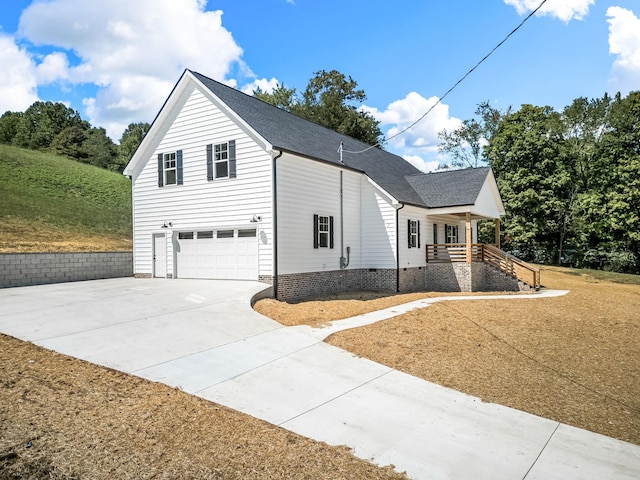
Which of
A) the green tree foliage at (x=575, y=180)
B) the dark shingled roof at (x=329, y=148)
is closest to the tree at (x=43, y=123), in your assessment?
the dark shingled roof at (x=329, y=148)

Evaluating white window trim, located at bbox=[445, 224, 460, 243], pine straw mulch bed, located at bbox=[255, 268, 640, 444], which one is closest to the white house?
white window trim, located at bbox=[445, 224, 460, 243]

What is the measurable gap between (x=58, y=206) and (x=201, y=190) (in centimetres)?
1899

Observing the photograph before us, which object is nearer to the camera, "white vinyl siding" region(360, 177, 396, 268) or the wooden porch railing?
"white vinyl siding" region(360, 177, 396, 268)

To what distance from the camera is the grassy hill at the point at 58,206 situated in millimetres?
23906

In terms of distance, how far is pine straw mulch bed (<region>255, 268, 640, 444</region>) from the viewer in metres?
6.77

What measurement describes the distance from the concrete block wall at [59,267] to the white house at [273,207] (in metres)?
0.91

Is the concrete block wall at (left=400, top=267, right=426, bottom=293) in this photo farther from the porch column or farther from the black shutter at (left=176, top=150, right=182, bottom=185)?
the black shutter at (left=176, top=150, right=182, bottom=185)

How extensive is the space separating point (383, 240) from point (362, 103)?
30.2 meters

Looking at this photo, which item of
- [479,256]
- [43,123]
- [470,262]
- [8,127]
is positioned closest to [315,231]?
[470,262]

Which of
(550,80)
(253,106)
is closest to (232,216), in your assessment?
(253,106)

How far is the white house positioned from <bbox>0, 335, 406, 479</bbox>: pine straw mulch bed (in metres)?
9.44

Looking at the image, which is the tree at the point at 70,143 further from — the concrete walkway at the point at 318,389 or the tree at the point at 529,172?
the concrete walkway at the point at 318,389

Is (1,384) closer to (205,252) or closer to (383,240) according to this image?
(205,252)

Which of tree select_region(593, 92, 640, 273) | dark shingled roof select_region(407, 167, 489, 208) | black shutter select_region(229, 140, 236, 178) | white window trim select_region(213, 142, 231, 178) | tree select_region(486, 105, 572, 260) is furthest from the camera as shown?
tree select_region(486, 105, 572, 260)
